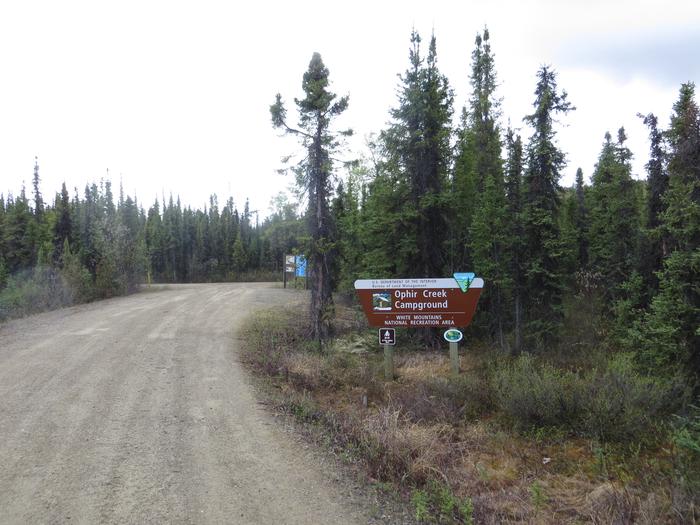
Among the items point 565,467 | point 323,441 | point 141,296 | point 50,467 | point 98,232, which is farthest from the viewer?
point 98,232

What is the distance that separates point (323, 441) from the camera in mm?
6215

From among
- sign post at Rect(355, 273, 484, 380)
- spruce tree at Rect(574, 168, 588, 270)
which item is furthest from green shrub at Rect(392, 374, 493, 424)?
spruce tree at Rect(574, 168, 588, 270)

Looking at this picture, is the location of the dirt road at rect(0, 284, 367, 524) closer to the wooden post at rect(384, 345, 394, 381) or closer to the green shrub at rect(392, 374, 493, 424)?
the green shrub at rect(392, 374, 493, 424)

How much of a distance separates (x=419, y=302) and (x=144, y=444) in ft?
21.8

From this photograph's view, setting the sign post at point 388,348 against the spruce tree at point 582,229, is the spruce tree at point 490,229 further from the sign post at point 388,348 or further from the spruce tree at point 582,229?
the spruce tree at point 582,229

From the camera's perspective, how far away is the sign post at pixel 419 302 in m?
10.3

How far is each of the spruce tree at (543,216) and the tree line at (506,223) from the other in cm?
4

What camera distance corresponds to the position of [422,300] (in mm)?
10531

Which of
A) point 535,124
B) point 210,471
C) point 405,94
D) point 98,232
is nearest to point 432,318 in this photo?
point 210,471

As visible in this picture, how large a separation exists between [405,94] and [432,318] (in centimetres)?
878

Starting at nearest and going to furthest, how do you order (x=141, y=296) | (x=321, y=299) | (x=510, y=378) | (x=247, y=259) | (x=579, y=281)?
(x=510, y=378), (x=321, y=299), (x=141, y=296), (x=579, y=281), (x=247, y=259)

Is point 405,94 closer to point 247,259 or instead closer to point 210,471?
point 210,471

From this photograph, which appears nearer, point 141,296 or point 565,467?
point 565,467

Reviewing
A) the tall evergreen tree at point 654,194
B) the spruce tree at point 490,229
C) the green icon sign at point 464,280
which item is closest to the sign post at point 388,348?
the green icon sign at point 464,280
